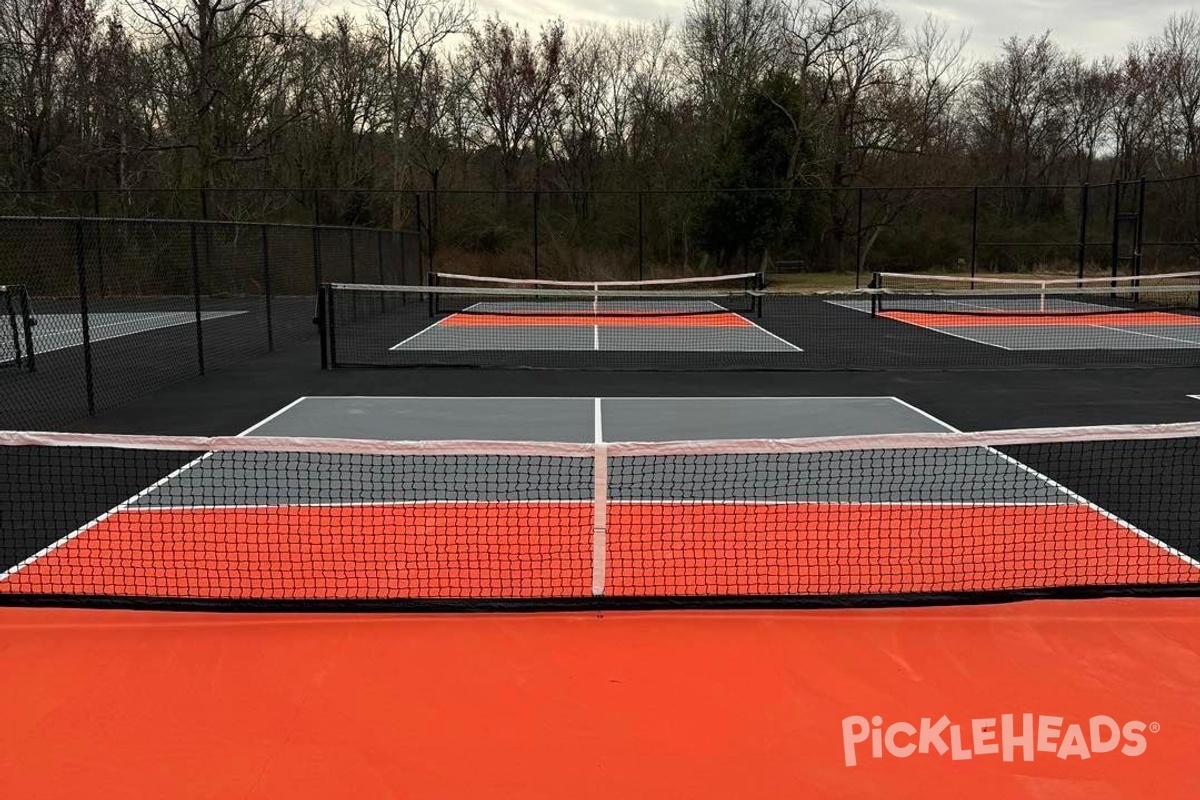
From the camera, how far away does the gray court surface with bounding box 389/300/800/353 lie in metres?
14.6

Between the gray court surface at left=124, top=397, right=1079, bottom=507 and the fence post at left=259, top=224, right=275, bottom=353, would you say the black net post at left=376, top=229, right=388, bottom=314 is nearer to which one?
the fence post at left=259, top=224, right=275, bottom=353

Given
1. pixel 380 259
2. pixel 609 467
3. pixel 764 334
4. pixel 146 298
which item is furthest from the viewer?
pixel 380 259

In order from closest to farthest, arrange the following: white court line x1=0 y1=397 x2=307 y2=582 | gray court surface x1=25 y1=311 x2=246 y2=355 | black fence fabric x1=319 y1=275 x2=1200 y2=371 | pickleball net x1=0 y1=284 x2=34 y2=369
Answer: white court line x1=0 y1=397 x2=307 y2=582 → pickleball net x1=0 y1=284 x2=34 y2=369 → black fence fabric x1=319 y1=275 x2=1200 y2=371 → gray court surface x1=25 y1=311 x2=246 y2=355

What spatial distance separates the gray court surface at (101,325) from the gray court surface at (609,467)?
7.49 m

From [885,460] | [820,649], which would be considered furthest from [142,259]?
[820,649]

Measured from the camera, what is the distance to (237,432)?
860cm

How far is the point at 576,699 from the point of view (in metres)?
3.65

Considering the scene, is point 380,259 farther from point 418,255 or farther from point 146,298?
point 146,298

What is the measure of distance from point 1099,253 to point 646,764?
116 ft

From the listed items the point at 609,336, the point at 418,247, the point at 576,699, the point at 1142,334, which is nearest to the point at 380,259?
the point at 418,247

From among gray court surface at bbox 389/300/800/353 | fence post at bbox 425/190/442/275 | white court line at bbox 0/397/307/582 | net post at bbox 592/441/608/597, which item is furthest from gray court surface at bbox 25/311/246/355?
net post at bbox 592/441/608/597

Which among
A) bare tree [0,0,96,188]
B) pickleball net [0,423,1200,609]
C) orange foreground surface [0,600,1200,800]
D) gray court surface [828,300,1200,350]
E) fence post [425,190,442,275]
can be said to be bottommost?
orange foreground surface [0,600,1200,800]

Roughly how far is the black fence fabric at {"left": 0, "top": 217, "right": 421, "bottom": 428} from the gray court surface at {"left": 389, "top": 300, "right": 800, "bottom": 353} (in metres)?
2.47

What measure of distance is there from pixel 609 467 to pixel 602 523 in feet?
7.51
